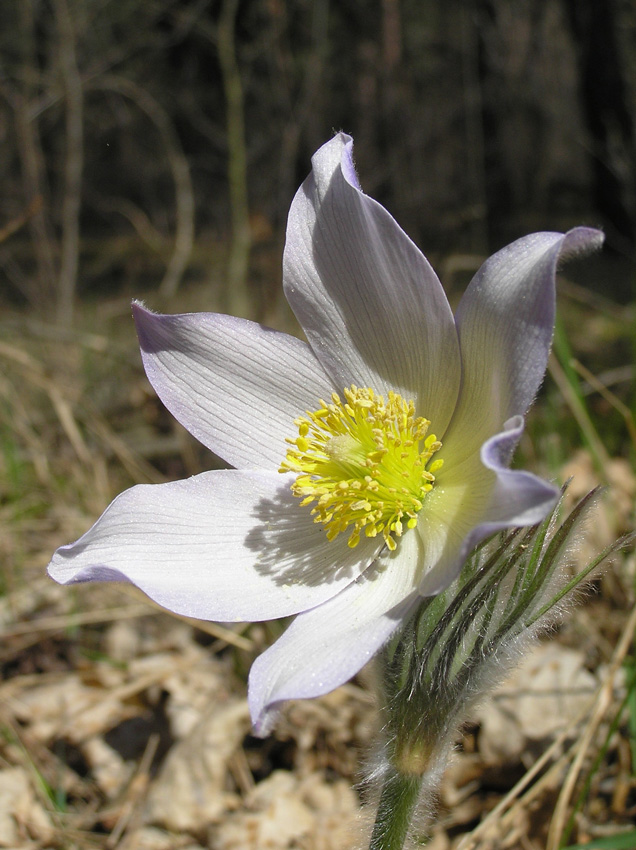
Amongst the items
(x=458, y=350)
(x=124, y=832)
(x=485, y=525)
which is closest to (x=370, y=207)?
(x=458, y=350)

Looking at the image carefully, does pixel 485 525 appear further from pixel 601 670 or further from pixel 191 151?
pixel 191 151

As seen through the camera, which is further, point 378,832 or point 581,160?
point 581,160

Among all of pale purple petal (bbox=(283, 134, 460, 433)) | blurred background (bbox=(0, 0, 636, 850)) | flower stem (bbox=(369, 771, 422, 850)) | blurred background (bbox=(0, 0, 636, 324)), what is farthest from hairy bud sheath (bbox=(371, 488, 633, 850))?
blurred background (bbox=(0, 0, 636, 324))

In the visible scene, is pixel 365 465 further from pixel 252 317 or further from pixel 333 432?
pixel 252 317

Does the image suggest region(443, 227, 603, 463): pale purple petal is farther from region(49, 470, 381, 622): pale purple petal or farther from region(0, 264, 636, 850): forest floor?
region(0, 264, 636, 850): forest floor

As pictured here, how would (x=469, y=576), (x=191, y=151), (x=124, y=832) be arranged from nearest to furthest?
(x=469, y=576) → (x=124, y=832) → (x=191, y=151)
